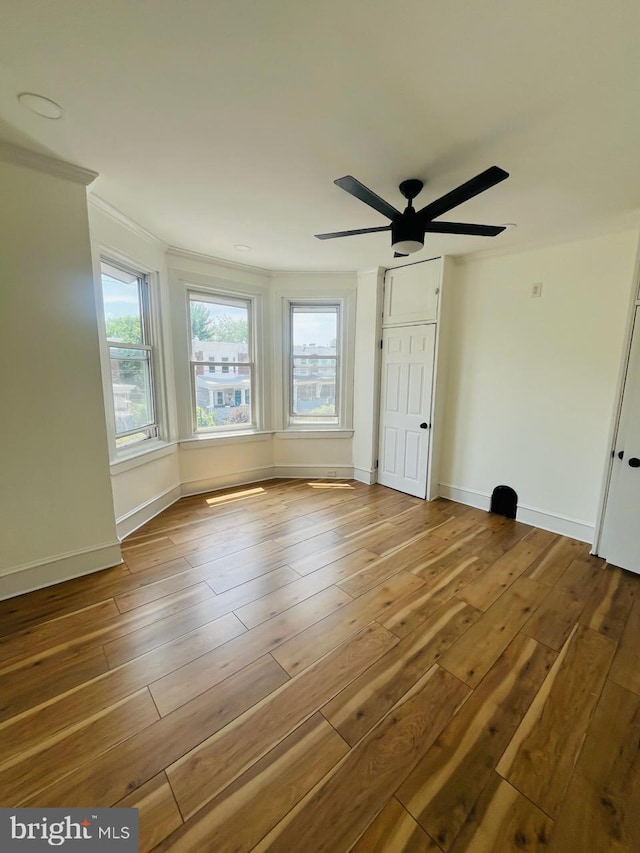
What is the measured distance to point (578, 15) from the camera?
113 centimetres

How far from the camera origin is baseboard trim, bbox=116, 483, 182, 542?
2.96 meters

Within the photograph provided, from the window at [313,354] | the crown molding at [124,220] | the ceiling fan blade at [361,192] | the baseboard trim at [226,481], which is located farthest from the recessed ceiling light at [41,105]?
the baseboard trim at [226,481]

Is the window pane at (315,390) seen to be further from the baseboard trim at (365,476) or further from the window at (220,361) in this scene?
the baseboard trim at (365,476)

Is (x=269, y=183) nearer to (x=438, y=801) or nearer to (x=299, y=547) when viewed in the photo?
(x=299, y=547)

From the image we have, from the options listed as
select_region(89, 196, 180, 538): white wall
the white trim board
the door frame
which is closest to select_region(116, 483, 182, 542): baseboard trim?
select_region(89, 196, 180, 538): white wall

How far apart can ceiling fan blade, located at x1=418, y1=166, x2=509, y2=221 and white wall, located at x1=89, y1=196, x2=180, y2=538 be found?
7.94 feet

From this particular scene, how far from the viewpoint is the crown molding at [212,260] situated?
3588 mm

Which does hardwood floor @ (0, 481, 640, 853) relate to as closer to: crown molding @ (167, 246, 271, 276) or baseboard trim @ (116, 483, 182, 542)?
baseboard trim @ (116, 483, 182, 542)

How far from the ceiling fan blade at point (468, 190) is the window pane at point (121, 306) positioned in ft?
8.44

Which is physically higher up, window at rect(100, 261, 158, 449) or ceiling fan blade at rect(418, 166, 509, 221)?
ceiling fan blade at rect(418, 166, 509, 221)

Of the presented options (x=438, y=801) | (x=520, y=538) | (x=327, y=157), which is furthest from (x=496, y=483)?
(x=327, y=157)

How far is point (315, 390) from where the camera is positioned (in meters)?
4.61

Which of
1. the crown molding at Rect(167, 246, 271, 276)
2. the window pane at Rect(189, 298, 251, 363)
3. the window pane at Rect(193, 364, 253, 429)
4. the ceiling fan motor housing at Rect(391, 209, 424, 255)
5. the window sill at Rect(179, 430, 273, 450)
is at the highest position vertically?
the crown molding at Rect(167, 246, 271, 276)

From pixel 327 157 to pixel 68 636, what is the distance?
10.2 feet
